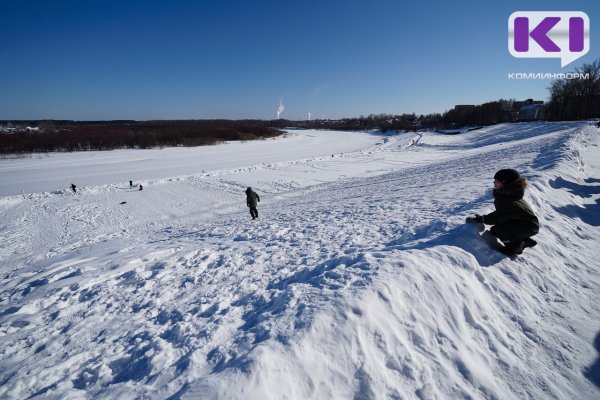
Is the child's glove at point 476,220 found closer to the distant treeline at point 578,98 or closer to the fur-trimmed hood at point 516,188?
the fur-trimmed hood at point 516,188

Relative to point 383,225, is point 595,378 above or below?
below

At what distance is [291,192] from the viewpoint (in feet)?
73.1

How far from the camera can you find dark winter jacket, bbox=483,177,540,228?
14.6 ft

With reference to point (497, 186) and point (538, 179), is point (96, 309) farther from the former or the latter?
point (538, 179)

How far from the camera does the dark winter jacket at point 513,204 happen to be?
444 cm

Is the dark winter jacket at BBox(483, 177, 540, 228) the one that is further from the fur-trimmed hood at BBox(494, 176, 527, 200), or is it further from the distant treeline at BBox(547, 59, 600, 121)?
the distant treeline at BBox(547, 59, 600, 121)

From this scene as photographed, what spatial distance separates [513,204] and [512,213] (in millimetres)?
147

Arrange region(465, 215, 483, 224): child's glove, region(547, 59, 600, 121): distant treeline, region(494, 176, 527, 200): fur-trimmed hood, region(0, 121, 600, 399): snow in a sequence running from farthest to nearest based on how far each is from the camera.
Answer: region(547, 59, 600, 121): distant treeline < region(465, 215, 483, 224): child's glove < region(494, 176, 527, 200): fur-trimmed hood < region(0, 121, 600, 399): snow

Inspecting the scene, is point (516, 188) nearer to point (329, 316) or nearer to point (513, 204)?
point (513, 204)

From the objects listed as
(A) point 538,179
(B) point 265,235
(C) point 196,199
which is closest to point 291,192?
(C) point 196,199

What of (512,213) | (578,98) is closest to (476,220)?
(512,213)

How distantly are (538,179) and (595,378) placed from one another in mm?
6696

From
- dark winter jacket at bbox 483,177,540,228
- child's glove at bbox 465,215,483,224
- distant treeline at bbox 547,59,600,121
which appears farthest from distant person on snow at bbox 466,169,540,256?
distant treeline at bbox 547,59,600,121

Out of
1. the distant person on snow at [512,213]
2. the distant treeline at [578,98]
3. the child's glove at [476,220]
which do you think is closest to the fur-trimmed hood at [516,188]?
the distant person on snow at [512,213]
